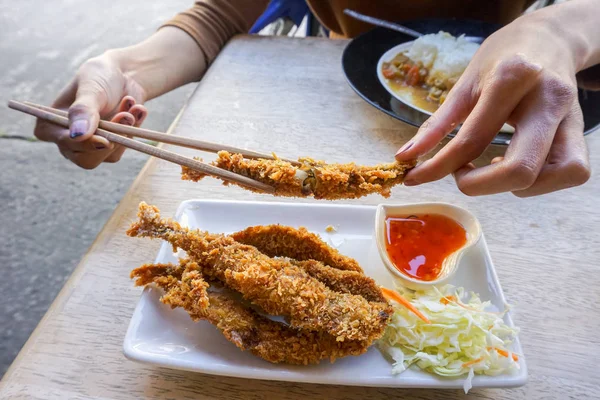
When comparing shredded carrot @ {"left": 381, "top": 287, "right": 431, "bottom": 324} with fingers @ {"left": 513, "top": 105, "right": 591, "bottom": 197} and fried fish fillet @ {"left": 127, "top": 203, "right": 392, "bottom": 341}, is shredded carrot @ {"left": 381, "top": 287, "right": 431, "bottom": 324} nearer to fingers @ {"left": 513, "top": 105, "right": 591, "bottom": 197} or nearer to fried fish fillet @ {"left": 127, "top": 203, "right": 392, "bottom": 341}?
fried fish fillet @ {"left": 127, "top": 203, "right": 392, "bottom": 341}

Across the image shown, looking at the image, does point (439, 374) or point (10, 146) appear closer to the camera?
point (439, 374)

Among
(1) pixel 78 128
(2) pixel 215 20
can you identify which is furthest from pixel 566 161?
(2) pixel 215 20

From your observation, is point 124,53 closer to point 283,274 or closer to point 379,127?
point 379,127

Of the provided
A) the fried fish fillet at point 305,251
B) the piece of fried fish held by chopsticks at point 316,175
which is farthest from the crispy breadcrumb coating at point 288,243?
the piece of fried fish held by chopsticks at point 316,175

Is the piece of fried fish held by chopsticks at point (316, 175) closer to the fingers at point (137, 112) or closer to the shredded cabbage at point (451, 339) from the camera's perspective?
the shredded cabbage at point (451, 339)

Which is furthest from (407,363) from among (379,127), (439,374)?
(379,127)

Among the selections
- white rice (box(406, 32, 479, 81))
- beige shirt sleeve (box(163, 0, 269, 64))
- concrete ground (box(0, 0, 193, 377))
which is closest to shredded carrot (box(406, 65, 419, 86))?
white rice (box(406, 32, 479, 81))
